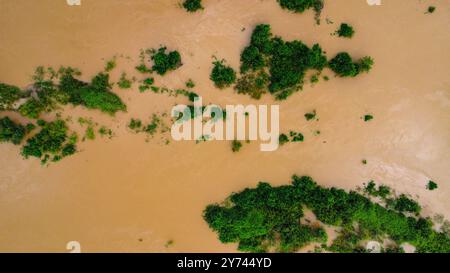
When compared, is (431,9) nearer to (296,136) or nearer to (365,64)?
(365,64)

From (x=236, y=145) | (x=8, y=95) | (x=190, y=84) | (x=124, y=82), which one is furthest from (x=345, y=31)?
(x=8, y=95)

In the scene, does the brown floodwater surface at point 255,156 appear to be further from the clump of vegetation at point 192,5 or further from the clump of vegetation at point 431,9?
the clump of vegetation at point 192,5

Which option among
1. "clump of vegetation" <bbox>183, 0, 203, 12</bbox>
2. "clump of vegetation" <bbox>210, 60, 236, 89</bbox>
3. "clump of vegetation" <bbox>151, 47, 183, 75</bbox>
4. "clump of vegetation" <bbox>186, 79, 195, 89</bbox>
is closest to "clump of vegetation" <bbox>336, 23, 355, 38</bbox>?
"clump of vegetation" <bbox>210, 60, 236, 89</bbox>

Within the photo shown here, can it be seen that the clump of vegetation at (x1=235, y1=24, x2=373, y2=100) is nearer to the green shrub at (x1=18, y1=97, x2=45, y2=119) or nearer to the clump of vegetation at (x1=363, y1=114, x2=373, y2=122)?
the clump of vegetation at (x1=363, y1=114, x2=373, y2=122)

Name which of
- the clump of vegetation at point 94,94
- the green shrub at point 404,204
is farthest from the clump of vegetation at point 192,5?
the green shrub at point 404,204
